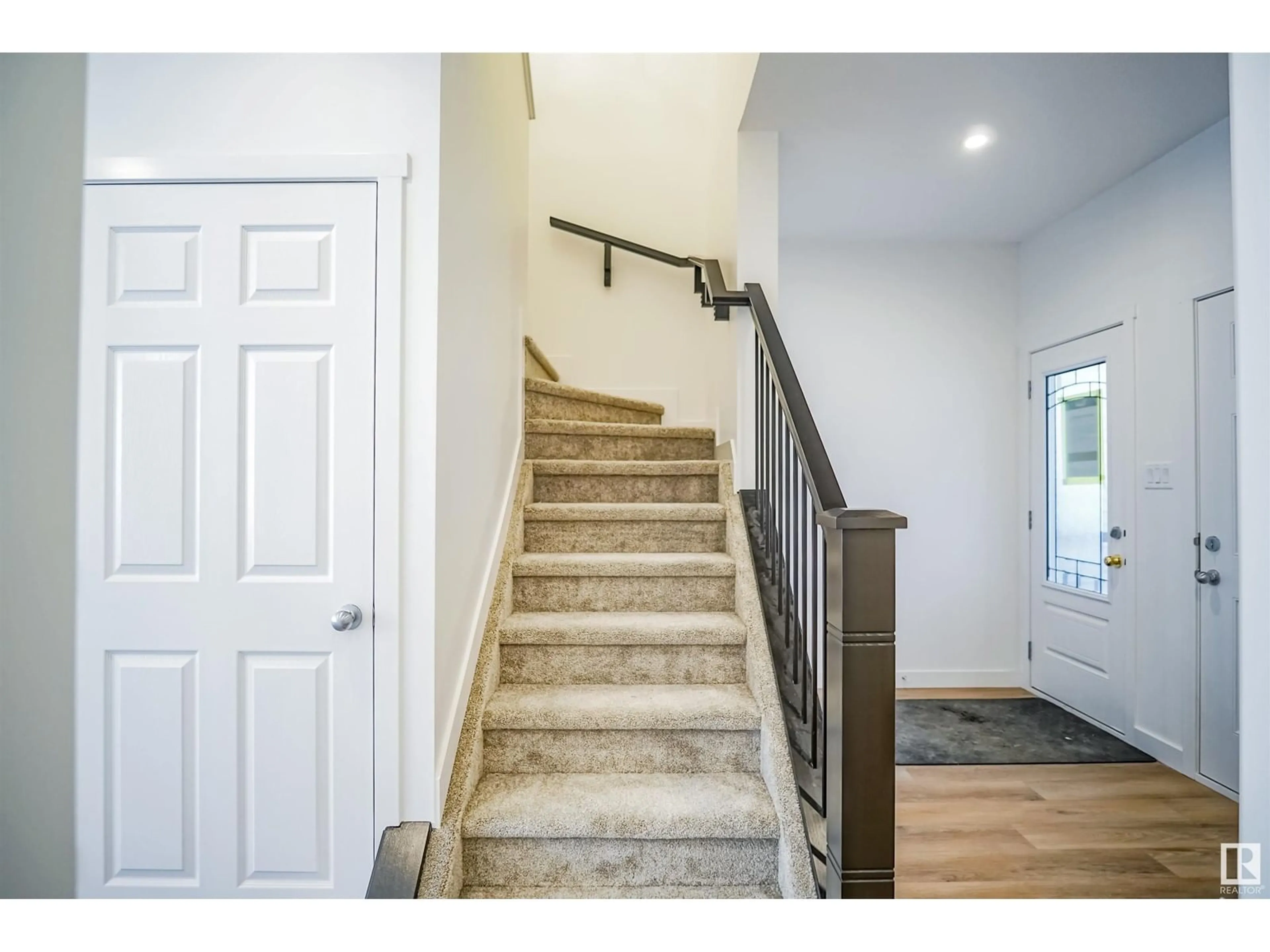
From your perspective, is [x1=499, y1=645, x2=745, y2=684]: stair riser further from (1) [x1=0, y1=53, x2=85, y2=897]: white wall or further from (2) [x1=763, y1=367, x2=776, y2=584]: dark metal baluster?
(1) [x1=0, y1=53, x2=85, y2=897]: white wall

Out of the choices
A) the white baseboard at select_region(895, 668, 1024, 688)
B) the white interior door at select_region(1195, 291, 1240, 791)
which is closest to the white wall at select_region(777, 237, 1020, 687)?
the white baseboard at select_region(895, 668, 1024, 688)

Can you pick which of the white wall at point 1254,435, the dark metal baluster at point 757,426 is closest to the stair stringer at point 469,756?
the dark metal baluster at point 757,426

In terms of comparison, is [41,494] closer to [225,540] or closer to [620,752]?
[225,540]

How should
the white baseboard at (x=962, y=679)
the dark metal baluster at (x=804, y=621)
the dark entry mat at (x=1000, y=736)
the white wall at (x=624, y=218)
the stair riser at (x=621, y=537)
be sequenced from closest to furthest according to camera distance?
1. the dark metal baluster at (x=804, y=621)
2. the stair riser at (x=621, y=537)
3. the dark entry mat at (x=1000, y=736)
4. the white baseboard at (x=962, y=679)
5. the white wall at (x=624, y=218)

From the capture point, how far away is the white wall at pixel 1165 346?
2.54m

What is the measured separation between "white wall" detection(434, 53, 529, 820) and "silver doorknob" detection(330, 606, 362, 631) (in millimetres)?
174

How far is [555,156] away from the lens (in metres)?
3.77

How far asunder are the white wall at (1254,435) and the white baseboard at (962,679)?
2622 mm

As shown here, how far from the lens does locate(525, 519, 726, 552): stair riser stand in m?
2.34

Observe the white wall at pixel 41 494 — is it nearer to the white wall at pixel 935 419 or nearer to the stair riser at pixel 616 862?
the stair riser at pixel 616 862

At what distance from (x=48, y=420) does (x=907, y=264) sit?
3.93 m

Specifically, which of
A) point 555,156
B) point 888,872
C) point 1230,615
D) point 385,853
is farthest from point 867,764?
point 555,156

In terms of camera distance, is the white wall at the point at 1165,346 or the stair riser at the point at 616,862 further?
the white wall at the point at 1165,346
